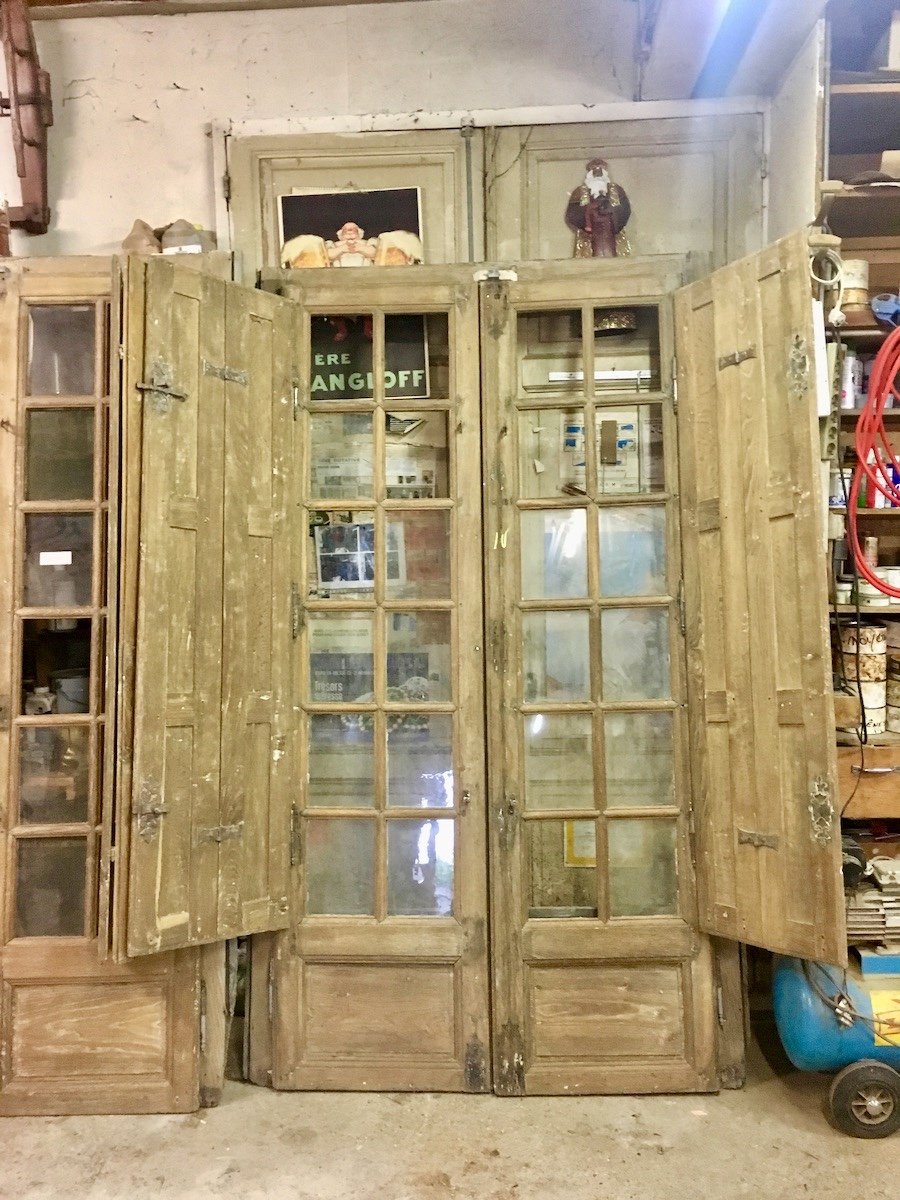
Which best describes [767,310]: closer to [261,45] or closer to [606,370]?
[606,370]

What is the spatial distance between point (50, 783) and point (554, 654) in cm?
154

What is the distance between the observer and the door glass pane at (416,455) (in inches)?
91.8

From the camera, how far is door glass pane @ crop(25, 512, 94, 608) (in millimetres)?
2229

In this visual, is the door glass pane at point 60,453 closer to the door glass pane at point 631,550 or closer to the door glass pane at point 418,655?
the door glass pane at point 418,655

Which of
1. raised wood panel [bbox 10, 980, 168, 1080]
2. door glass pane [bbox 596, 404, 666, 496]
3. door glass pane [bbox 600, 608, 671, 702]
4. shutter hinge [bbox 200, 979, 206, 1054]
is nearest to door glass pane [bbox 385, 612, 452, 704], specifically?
door glass pane [bbox 600, 608, 671, 702]

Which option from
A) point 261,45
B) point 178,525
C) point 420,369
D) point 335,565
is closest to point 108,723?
point 178,525

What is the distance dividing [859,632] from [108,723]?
2077mm

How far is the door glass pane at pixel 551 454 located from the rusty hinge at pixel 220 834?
4.23ft

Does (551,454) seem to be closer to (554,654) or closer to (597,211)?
(554,654)

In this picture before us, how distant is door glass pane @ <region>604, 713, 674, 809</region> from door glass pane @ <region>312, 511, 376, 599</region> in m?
0.86

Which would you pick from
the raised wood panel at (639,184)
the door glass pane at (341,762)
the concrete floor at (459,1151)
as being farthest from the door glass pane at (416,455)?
the concrete floor at (459,1151)

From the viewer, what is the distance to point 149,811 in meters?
2.00

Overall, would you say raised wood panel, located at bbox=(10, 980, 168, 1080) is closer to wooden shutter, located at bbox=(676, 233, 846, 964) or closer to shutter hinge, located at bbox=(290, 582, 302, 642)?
shutter hinge, located at bbox=(290, 582, 302, 642)

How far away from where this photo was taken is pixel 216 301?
83.6 inches
